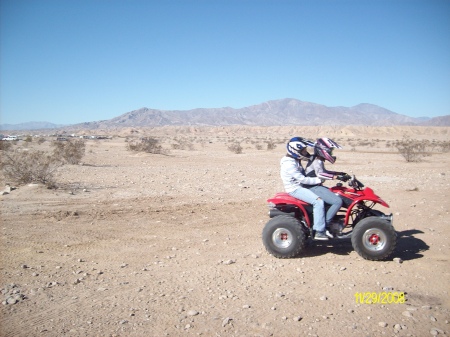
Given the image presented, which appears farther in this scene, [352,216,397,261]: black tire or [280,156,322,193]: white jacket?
[280,156,322,193]: white jacket

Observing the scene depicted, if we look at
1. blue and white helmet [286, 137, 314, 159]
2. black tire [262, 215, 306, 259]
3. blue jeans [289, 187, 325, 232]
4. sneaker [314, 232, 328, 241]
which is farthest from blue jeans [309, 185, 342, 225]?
blue and white helmet [286, 137, 314, 159]

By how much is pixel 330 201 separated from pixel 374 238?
0.91 meters

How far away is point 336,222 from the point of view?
5816mm

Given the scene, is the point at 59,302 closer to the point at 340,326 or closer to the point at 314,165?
the point at 340,326

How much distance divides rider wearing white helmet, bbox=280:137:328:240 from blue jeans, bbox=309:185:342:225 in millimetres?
109

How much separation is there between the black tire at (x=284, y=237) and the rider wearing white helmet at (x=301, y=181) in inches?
12.0

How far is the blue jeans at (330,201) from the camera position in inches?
222

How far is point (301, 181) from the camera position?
5797mm

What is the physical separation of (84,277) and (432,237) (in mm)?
6542

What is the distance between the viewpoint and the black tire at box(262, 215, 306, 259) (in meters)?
5.66

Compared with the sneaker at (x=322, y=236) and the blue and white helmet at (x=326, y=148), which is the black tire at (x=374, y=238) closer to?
the sneaker at (x=322, y=236)
